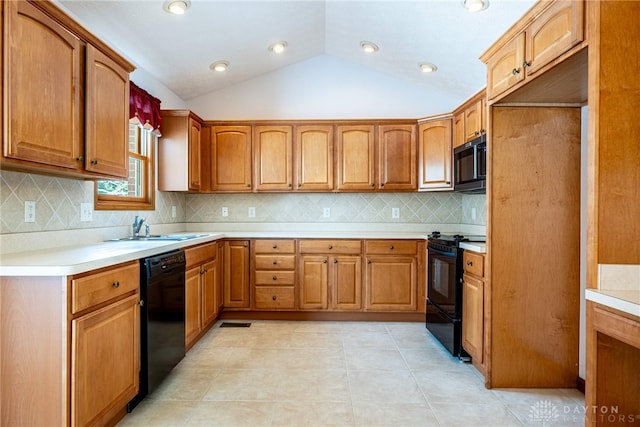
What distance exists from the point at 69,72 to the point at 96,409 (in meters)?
1.65

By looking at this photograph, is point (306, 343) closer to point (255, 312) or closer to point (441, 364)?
point (255, 312)

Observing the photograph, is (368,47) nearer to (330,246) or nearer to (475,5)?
(475,5)

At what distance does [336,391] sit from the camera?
2238 mm

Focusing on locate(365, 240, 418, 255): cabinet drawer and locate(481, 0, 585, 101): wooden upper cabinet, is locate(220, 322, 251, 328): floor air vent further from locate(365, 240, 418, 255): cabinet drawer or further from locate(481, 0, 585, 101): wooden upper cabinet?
locate(481, 0, 585, 101): wooden upper cabinet

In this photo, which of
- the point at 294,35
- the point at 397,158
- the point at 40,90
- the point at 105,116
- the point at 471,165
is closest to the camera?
the point at 40,90

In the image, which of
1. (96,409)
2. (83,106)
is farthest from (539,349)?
(83,106)

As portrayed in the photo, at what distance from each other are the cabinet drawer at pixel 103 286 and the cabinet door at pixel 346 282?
6.81 feet

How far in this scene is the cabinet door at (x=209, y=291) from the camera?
3123 mm

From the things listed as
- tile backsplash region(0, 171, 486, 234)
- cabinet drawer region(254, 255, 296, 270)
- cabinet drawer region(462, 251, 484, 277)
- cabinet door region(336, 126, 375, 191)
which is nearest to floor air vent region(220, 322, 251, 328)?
cabinet drawer region(254, 255, 296, 270)

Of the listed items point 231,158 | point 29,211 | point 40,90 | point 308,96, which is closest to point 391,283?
point 231,158

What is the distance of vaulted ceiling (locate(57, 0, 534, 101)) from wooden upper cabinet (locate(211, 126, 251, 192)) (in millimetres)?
626

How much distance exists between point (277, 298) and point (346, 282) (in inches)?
29.4

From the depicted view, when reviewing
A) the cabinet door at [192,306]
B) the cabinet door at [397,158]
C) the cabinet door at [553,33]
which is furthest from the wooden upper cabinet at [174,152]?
the cabinet door at [553,33]

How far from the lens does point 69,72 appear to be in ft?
5.82
